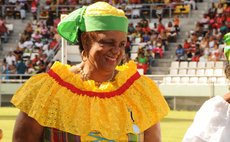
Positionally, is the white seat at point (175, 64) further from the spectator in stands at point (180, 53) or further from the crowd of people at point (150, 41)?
the spectator in stands at point (180, 53)

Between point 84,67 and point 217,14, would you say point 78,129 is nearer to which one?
point 84,67

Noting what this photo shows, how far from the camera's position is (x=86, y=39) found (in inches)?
163

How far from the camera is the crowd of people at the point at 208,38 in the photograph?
2843 centimetres

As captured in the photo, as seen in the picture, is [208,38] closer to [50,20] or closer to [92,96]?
[50,20]

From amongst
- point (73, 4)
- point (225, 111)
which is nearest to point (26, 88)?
point (225, 111)

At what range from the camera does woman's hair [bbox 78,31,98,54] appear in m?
4.09

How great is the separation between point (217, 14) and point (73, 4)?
25.8ft

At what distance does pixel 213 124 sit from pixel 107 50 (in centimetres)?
202

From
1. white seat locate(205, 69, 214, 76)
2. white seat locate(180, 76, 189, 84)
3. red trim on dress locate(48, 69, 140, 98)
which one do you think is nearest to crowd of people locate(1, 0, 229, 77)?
white seat locate(205, 69, 214, 76)

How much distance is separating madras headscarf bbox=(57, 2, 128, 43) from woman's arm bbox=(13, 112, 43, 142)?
0.49 meters

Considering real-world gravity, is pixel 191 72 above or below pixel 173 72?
above

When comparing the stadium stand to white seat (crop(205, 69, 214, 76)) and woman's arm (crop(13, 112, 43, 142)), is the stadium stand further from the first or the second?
woman's arm (crop(13, 112, 43, 142))

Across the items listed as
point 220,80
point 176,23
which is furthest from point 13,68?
point 220,80

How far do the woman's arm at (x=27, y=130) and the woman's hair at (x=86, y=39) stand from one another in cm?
47
